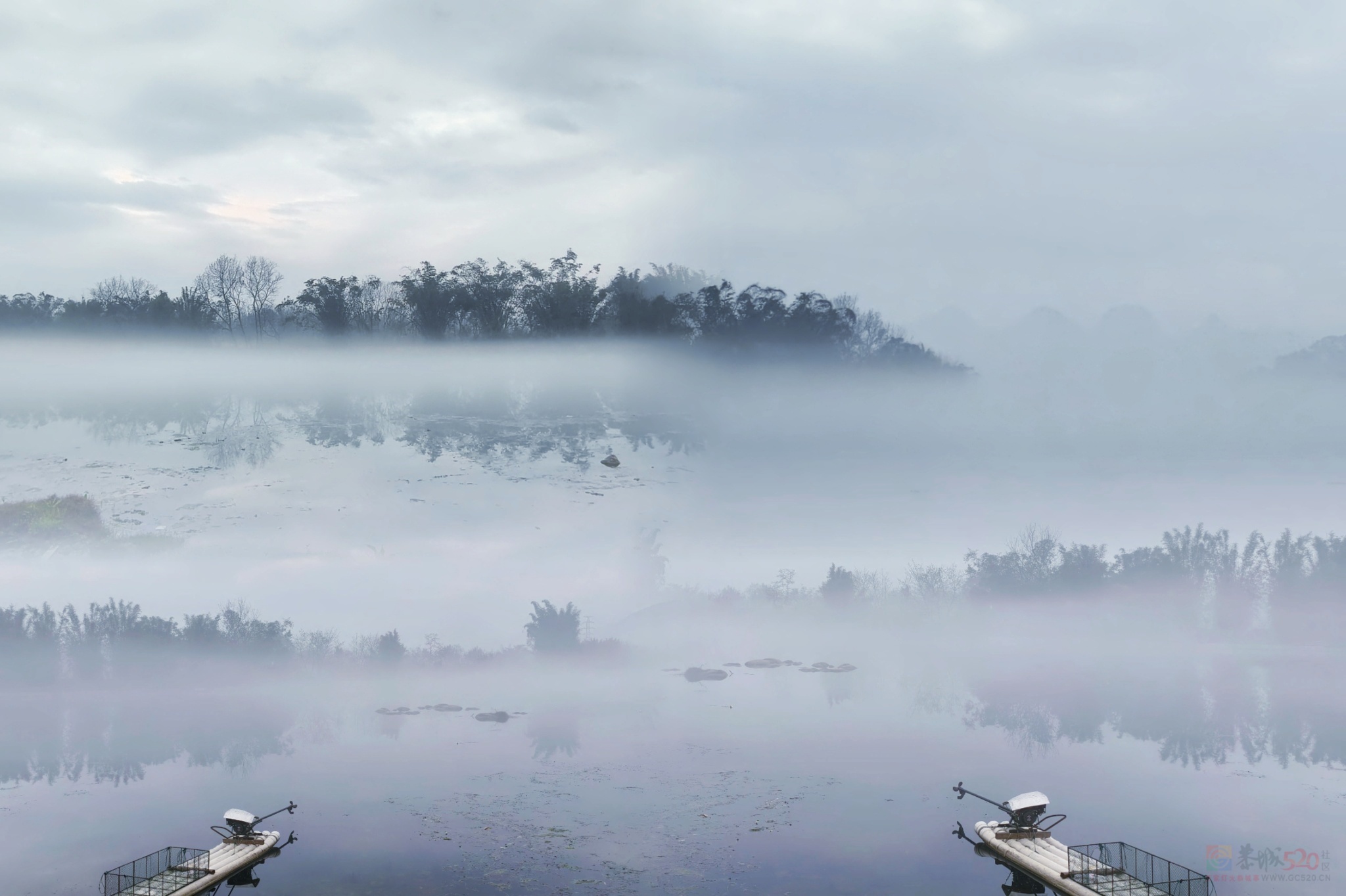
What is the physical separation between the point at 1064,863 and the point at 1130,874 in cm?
282

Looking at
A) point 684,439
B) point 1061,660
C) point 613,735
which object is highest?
point 684,439

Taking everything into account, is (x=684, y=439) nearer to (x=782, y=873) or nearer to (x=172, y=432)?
(x=172, y=432)

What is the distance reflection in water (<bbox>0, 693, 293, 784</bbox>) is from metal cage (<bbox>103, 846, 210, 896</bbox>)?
2080 centimetres

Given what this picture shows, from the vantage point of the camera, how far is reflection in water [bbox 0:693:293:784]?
224 feet

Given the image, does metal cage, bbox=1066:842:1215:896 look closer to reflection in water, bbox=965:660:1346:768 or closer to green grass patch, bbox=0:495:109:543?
reflection in water, bbox=965:660:1346:768

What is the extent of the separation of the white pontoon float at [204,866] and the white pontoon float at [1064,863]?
35.8 metres

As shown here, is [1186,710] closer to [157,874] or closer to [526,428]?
[526,428]

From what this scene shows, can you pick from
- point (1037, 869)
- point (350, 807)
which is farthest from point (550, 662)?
point (1037, 869)

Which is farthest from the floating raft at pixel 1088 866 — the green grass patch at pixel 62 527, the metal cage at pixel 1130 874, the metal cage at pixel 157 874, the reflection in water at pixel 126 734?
the green grass patch at pixel 62 527

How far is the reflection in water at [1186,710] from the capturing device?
77.8 m

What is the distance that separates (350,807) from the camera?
5775 centimetres

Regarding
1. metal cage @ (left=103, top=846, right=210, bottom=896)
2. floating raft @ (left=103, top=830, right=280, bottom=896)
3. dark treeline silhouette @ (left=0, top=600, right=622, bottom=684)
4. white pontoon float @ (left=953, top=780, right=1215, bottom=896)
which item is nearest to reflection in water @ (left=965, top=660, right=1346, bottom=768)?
white pontoon float @ (left=953, top=780, right=1215, bottom=896)

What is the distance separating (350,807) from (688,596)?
2948 inches

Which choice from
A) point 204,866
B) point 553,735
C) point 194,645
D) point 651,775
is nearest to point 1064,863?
point 651,775
